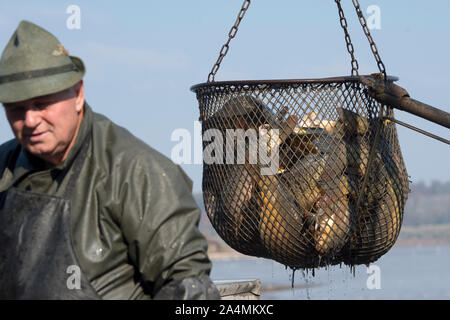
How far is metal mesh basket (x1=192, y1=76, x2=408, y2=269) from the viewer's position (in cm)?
522

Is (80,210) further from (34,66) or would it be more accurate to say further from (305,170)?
(305,170)

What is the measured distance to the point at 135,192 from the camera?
10.4 ft

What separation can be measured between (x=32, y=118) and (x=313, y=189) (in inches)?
97.1

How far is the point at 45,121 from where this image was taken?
3.09 metres

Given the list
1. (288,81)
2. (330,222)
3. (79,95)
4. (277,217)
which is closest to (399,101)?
(288,81)

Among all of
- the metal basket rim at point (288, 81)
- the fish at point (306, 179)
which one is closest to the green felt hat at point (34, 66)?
the metal basket rim at point (288, 81)

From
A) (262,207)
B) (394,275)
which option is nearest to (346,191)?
(262,207)

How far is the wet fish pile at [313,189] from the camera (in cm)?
523

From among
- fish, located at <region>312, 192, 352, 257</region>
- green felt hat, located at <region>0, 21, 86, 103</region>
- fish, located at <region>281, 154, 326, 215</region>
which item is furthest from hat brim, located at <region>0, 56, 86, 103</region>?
fish, located at <region>312, 192, 352, 257</region>

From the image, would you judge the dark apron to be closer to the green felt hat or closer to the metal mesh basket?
the green felt hat

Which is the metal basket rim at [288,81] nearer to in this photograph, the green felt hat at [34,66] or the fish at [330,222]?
the fish at [330,222]
